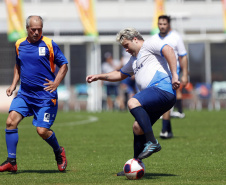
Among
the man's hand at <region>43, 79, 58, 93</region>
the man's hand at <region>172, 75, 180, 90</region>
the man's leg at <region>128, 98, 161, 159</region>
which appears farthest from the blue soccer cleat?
the man's hand at <region>43, 79, 58, 93</region>

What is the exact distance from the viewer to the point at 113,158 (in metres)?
9.62

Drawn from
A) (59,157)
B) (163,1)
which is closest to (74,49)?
(163,1)

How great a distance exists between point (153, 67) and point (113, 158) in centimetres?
248

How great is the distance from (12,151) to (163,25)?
4518 mm

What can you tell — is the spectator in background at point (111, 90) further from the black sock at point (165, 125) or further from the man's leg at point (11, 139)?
the man's leg at point (11, 139)

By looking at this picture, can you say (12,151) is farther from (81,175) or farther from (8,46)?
(8,46)

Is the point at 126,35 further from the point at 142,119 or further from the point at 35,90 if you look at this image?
the point at 35,90

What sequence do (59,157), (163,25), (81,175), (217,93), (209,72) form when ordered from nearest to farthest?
(81,175)
(59,157)
(163,25)
(217,93)
(209,72)

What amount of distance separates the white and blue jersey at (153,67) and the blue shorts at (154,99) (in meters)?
0.08

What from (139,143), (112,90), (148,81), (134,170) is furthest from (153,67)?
(112,90)

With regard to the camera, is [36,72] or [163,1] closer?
[36,72]

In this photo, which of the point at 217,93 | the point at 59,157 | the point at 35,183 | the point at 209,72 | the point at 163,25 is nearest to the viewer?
the point at 35,183

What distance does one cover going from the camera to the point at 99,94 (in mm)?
30531

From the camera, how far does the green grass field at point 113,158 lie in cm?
733
